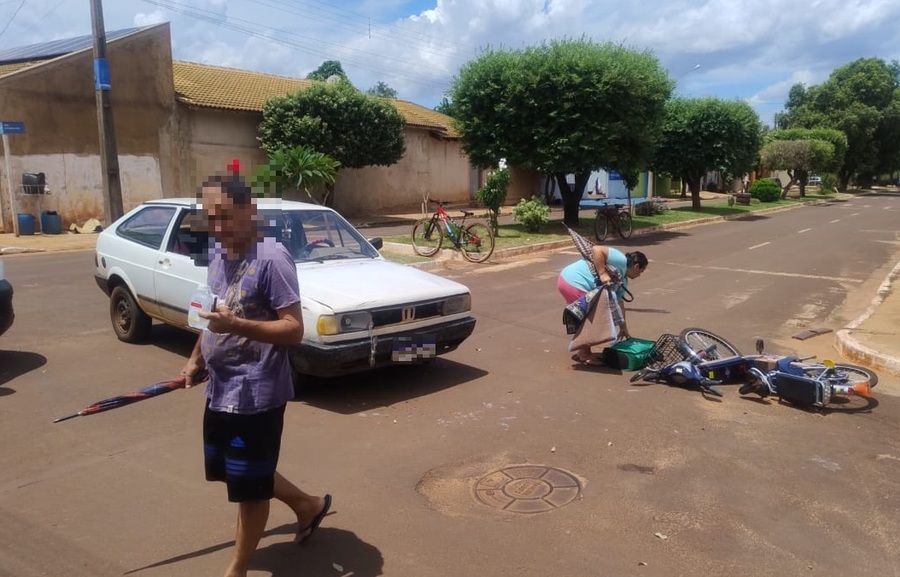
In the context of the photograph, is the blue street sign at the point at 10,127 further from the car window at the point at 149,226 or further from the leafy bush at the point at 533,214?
the leafy bush at the point at 533,214

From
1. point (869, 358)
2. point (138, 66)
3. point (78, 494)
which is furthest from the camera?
point (138, 66)

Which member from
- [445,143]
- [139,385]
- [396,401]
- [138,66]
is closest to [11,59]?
[138,66]

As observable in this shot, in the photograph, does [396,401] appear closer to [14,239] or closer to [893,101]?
[14,239]

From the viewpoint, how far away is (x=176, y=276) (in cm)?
676

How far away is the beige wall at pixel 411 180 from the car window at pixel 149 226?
2227 centimetres

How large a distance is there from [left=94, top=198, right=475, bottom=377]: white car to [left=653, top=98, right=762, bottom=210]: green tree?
25.5 m

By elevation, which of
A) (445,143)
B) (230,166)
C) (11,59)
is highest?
(11,59)

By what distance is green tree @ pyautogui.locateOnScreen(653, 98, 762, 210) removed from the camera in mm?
29719

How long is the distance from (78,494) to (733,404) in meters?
4.92

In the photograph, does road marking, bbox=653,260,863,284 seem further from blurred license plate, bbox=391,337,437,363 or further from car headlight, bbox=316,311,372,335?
car headlight, bbox=316,311,372,335

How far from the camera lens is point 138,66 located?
2325 centimetres

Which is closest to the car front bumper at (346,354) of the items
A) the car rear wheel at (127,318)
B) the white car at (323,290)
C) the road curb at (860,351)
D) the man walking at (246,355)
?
the white car at (323,290)

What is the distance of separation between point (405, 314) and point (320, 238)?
1.47 metres

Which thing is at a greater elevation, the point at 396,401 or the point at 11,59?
the point at 11,59
